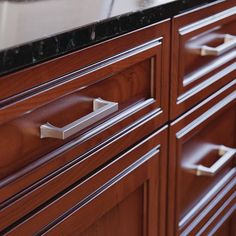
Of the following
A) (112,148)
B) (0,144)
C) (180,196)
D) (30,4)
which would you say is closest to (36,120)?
(0,144)

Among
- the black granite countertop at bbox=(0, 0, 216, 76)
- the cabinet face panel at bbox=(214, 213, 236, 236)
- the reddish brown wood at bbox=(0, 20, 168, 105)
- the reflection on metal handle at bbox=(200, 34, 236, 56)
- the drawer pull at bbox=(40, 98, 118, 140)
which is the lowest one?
the cabinet face panel at bbox=(214, 213, 236, 236)

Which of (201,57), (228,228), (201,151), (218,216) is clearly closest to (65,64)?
(201,57)

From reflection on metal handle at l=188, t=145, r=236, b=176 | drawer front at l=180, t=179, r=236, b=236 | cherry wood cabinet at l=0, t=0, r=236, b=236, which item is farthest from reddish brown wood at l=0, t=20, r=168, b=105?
drawer front at l=180, t=179, r=236, b=236

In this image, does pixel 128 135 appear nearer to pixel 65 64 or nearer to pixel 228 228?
pixel 65 64

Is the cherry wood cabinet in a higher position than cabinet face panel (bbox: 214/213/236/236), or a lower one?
higher

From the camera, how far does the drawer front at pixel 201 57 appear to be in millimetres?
1028

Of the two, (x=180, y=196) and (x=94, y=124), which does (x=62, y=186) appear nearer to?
(x=94, y=124)

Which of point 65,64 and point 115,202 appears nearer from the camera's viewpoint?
point 65,64

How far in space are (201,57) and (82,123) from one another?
0.44 m

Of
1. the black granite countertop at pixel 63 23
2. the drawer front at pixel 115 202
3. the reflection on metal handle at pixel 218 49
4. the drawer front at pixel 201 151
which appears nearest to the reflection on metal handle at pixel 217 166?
the drawer front at pixel 201 151

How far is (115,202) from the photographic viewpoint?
0.89m

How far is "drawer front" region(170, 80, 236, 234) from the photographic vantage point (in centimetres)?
109

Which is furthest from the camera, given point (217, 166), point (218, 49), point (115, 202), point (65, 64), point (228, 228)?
point (228, 228)

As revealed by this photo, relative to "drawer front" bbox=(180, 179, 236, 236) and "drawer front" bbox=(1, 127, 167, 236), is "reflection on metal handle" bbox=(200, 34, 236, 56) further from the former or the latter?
"drawer front" bbox=(180, 179, 236, 236)
